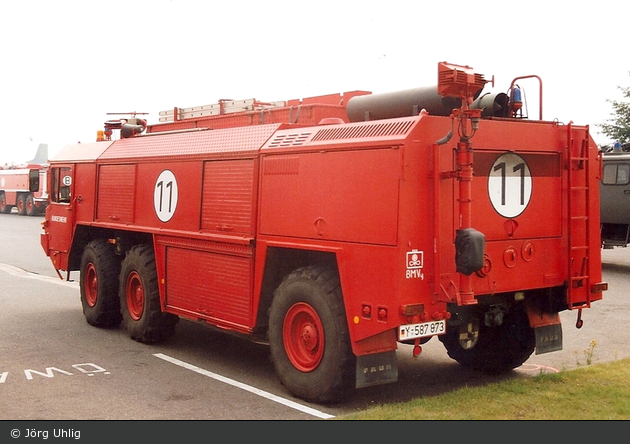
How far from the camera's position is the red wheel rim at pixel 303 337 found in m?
7.55

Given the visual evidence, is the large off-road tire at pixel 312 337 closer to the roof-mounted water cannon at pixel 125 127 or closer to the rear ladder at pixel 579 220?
the rear ladder at pixel 579 220

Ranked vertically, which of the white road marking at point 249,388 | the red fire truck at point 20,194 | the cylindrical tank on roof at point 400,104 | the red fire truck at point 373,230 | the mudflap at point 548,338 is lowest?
the white road marking at point 249,388

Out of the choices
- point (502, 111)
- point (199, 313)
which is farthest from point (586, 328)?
point (199, 313)

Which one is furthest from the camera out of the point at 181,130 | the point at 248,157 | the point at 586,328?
the point at 586,328

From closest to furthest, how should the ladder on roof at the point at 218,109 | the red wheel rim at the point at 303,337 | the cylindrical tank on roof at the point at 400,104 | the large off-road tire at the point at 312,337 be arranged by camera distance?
1. the large off-road tire at the point at 312,337
2. the red wheel rim at the point at 303,337
3. the cylindrical tank on roof at the point at 400,104
4. the ladder on roof at the point at 218,109

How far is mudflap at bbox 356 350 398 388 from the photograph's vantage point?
23.2ft

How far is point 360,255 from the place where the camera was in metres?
7.11

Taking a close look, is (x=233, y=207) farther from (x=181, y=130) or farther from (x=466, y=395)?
(x=466, y=395)

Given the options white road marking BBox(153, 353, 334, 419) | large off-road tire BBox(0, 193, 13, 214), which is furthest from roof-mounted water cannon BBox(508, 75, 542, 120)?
large off-road tire BBox(0, 193, 13, 214)

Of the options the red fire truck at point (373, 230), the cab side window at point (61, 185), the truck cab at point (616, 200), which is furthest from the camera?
the truck cab at point (616, 200)

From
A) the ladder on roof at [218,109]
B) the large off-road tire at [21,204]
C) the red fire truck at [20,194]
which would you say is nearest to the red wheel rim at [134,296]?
the ladder on roof at [218,109]

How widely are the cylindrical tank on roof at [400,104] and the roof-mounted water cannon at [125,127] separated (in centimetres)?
434

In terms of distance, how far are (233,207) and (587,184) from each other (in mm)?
3772

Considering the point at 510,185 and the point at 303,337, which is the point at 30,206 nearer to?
the point at 303,337
